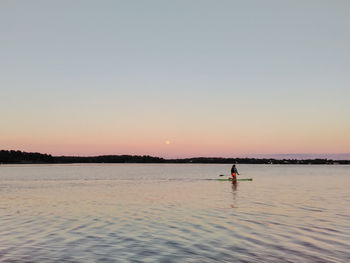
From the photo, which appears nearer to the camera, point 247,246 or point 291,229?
point 247,246

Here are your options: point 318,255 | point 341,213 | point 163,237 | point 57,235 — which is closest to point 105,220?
point 57,235

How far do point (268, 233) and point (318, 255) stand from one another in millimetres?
4606

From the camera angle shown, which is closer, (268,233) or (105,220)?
(268,233)

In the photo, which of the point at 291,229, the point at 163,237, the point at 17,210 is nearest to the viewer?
the point at 163,237

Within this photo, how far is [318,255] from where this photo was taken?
522 inches

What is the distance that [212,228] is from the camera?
1931 cm

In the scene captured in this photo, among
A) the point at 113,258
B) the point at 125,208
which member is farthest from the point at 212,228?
the point at 125,208

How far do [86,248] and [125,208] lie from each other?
48.6 feet

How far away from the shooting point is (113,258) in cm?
1295

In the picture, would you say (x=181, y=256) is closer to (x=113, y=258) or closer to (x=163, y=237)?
(x=113, y=258)

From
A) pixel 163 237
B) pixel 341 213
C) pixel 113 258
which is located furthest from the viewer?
pixel 341 213

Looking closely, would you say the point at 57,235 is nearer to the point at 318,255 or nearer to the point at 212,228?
the point at 212,228

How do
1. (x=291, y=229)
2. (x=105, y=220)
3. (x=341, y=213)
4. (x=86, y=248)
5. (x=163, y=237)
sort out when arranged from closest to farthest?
(x=86, y=248) < (x=163, y=237) < (x=291, y=229) < (x=105, y=220) < (x=341, y=213)

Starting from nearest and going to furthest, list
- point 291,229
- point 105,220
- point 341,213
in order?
point 291,229 < point 105,220 < point 341,213
